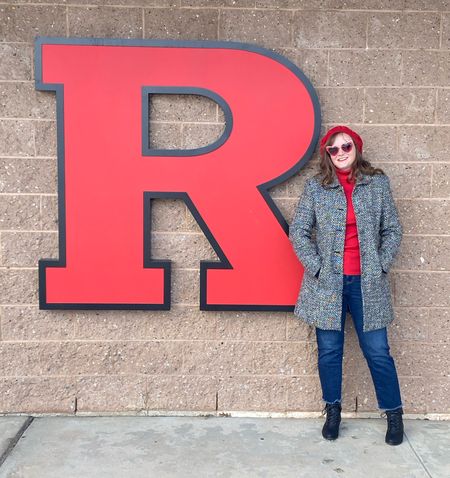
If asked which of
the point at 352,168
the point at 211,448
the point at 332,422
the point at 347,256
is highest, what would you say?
the point at 352,168

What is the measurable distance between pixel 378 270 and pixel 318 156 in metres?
0.79

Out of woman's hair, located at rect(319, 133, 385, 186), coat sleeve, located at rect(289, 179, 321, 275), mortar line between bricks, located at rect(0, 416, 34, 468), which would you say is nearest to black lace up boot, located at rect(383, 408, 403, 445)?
coat sleeve, located at rect(289, 179, 321, 275)

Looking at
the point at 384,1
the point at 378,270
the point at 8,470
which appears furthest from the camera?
the point at 384,1

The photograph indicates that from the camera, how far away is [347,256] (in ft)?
10.3

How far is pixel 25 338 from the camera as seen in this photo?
3.52 meters

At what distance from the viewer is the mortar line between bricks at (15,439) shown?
3.00m

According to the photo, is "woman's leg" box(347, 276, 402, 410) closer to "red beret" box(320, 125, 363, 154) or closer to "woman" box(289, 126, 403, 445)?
"woman" box(289, 126, 403, 445)

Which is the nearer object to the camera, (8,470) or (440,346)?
(8,470)

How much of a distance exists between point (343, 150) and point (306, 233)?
1.63 ft

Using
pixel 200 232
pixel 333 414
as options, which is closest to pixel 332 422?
pixel 333 414

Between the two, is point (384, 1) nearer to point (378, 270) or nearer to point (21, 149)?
point (378, 270)

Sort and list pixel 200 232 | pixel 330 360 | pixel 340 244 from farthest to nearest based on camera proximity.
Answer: pixel 200 232
pixel 330 360
pixel 340 244

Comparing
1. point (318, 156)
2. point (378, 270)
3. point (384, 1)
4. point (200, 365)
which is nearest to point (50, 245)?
point (200, 365)

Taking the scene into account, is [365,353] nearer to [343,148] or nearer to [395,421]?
[395,421]
